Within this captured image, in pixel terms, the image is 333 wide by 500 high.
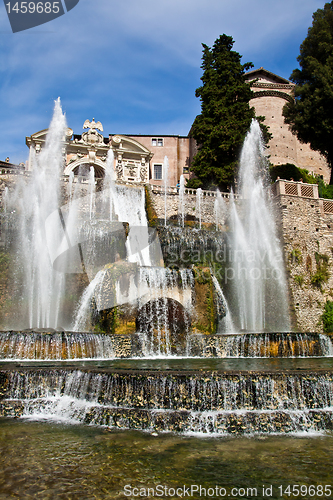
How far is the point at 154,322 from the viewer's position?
11430 millimetres

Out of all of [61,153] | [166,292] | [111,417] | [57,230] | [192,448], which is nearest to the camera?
[192,448]

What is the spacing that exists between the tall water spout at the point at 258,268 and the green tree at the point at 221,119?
313 cm

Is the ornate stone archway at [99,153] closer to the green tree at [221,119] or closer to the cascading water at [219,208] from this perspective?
the green tree at [221,119]

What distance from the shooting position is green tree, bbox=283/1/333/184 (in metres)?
21.6

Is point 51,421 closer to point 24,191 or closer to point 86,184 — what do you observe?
point 24,191

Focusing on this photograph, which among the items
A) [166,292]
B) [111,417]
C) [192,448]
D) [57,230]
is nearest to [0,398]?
[111,417]

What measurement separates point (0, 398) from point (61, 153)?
22897 mm

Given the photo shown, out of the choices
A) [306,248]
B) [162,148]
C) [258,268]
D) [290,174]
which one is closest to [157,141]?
[162,148]

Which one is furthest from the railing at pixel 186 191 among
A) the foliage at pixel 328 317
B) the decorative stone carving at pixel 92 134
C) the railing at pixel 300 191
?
the decorative stone carving at pixel 92 134

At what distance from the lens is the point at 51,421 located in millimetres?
5512

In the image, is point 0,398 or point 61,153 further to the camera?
point 61,153

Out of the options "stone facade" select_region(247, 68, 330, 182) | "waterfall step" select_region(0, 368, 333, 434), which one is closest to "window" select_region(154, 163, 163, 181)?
"stone facade" select_region(247, 68, 330, 182)

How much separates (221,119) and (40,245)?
14.2m

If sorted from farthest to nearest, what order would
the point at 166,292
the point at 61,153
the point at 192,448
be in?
the point at 61,153 → the point at 166,292 → the point at 192,448
